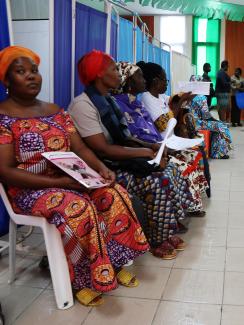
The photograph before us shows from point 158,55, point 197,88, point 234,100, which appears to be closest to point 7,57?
point 197,88

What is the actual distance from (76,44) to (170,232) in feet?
4.64

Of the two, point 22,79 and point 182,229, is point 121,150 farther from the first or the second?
point 182,229

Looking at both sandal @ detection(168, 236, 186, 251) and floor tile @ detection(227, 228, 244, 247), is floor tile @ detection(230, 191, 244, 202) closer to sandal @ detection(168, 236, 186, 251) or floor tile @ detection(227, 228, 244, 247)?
floor tile @ detection(227, 228, 244, 247)

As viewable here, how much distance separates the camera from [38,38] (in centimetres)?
271

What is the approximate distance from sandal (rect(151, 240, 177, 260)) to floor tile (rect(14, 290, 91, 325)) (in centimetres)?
70

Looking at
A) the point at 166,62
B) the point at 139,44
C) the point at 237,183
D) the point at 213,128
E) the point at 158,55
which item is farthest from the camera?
the point at 166,62

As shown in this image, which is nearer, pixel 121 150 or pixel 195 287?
pixel 195 287

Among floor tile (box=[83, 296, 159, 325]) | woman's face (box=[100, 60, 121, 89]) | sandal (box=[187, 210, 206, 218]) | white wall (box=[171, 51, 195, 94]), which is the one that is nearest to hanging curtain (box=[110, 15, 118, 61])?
woman's face (box=[100, 60, 121, 89])

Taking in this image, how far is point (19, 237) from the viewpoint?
2.82m

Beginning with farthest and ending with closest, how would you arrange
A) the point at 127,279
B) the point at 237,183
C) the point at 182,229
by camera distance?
the point at 237,183
the point at 182,229
the point at 127,279

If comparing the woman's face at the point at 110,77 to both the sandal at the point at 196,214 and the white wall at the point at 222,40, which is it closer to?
the sandal at the point at 196,214

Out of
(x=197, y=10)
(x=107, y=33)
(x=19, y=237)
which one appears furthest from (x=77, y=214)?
(x=197, y=10)

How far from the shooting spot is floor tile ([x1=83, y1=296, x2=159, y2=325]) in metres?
1.91

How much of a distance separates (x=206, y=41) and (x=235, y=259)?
34.8ft
